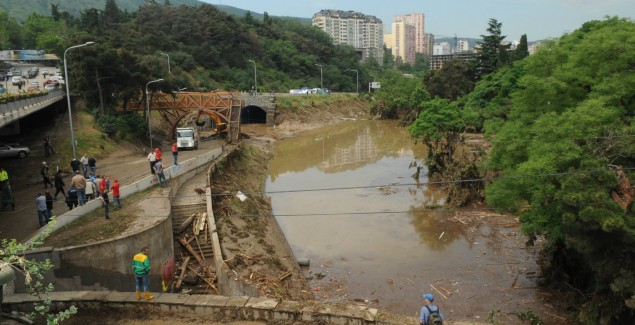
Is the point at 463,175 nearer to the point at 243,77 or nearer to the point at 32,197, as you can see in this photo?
the point at 32,197

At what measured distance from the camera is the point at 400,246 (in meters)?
23.2

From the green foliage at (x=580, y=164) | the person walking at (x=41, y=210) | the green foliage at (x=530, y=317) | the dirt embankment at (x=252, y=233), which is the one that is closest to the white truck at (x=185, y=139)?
the dirt embankment at (x=252, y=233)

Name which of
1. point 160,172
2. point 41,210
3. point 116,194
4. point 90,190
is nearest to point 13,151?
point 160,172

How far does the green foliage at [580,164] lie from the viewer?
12.3 m

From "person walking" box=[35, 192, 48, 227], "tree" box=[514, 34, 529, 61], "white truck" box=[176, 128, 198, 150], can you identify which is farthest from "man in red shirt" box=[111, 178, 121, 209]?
"tree" box=[514, 34, 529, 61]

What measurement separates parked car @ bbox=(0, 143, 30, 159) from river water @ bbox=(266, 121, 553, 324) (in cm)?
1572

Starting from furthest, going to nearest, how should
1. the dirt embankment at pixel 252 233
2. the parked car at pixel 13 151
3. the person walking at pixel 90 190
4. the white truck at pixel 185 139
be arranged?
the white truck at pixel 185 139
the parked car at pixel 13 151
the person walking at pixel 90 190
the dirt embankment at pixel 252 233

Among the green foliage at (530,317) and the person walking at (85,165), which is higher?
the person walking at (85,165)

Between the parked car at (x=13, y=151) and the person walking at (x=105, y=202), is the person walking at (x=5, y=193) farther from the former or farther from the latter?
the parked car at (x=13, y=151)

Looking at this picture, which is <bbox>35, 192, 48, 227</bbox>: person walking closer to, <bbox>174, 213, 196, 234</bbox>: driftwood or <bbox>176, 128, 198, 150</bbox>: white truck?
<bbox>174, 213, 196, 234</bbox>: driftwood

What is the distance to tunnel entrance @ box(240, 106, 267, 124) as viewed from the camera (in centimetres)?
7362

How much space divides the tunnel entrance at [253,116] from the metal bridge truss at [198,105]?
24934 millimetres

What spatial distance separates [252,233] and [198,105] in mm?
28000

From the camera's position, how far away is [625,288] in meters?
11.9
